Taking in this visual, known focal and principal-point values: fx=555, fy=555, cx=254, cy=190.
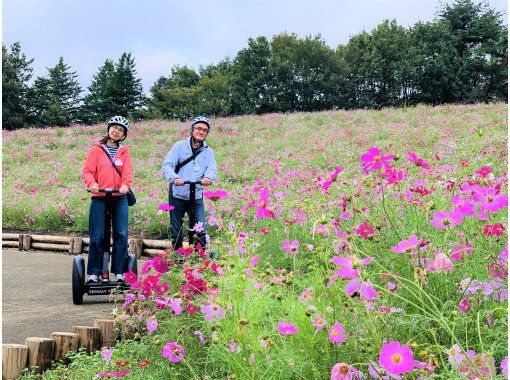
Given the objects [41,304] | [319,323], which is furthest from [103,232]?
[319,323]

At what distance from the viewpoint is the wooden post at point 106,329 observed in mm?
3818

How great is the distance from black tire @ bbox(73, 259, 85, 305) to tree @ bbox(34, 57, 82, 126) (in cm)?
3871

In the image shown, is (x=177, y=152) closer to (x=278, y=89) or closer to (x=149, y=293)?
(x=149, y=293)

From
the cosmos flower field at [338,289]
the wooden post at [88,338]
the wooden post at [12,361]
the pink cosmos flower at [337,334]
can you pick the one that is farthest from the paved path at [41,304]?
the pink cosmos flower at [337,334]

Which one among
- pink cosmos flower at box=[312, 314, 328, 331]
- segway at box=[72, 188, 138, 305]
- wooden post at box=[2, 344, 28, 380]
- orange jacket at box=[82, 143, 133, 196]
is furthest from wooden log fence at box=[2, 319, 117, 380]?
pink cosmos flower at box=[312, 314, 328, 331]

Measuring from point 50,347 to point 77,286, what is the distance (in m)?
1.59

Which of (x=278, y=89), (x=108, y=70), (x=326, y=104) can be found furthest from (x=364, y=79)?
(x=108, y=70)

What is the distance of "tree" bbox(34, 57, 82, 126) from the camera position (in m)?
41.7

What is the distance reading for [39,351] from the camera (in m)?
3.45

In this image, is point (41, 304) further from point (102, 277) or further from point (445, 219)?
point (445, 219)

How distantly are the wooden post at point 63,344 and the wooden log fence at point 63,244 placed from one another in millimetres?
4639

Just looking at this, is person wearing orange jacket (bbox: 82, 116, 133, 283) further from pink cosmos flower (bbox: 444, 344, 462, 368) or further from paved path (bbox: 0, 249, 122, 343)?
pink cosmos flower (bbox: 444, 344, 462, 368)

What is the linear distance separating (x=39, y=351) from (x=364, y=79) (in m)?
40.6

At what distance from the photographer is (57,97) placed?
4622cm
